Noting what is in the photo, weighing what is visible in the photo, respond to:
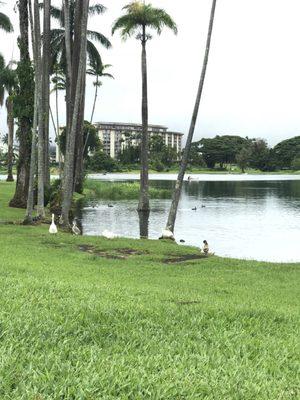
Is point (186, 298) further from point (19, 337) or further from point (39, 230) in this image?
point (39, 230)

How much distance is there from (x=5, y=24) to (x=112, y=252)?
2703 cm

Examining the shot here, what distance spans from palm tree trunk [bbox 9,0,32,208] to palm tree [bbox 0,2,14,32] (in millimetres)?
12369

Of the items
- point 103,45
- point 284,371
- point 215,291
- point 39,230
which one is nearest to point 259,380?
point 284,371

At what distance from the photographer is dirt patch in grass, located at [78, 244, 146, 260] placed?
14.7m

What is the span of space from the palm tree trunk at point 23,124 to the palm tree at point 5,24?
1237cm

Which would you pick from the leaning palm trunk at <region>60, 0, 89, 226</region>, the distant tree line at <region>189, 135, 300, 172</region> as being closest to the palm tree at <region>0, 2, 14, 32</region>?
the leaning palm trunk at <region>60, 0, 89, 226</region>

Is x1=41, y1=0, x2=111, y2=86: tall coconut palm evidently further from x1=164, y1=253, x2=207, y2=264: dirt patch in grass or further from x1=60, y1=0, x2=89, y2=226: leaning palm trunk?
x1=164, y1=253, x2=207, y2=264: dirt patch in grass

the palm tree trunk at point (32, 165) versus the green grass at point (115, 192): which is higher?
the palm tree trunk at point (32, 165)

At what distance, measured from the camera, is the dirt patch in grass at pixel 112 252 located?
48.2 feet

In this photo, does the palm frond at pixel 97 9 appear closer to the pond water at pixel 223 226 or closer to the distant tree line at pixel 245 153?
the pond water at pixel 223 226

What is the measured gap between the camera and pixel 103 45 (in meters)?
40.9

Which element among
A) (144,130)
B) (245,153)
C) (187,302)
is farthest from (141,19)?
(245,153)

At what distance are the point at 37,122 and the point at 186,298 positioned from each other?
14.6m

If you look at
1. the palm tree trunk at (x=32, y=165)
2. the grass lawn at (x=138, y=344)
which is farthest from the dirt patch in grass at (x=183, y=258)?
the palm tree trunk at (x=32, y=165)
